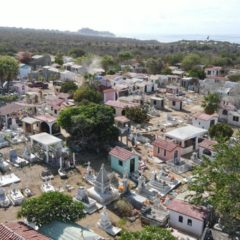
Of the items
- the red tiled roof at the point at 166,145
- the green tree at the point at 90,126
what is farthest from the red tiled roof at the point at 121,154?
the red tiled roof at the point at 166,145

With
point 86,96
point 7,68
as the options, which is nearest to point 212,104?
point 86,96

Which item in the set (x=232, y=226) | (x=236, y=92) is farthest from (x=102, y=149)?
(x=236, y=92)

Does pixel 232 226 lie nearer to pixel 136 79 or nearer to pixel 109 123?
pixel 109 123

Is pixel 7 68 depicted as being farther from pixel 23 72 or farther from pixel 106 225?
pixel 106 225

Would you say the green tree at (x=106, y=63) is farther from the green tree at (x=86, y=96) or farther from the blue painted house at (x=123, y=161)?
the blue painted house at (x=123, y=161)

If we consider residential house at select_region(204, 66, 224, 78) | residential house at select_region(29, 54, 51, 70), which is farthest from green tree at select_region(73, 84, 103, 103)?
residential house at select_region(29, 54, 51, 70)
